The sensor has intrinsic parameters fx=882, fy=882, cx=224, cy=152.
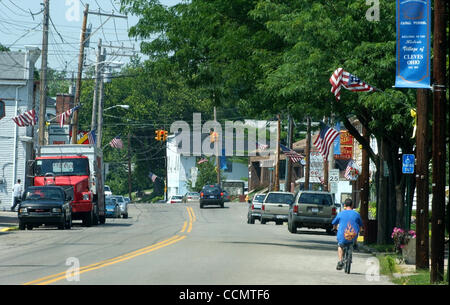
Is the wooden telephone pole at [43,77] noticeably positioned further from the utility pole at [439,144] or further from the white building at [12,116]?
the utility pole at [439,144]

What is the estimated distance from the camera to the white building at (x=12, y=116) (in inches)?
2270

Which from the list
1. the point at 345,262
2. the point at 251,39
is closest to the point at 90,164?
the point at 251,39

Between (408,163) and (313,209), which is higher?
(408,163)

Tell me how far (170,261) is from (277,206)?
25.5 meters

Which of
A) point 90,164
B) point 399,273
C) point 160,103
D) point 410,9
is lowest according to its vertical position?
point 399,273

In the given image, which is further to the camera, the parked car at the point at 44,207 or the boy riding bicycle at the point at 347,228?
the parked car at the point at 44,207

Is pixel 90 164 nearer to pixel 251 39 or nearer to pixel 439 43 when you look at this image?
pixel 251 39

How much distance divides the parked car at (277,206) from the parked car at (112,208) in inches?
441

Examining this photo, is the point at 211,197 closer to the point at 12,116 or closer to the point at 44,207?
the point at 12,116

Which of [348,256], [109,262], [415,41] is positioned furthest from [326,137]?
[415,41]

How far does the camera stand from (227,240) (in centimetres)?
3039

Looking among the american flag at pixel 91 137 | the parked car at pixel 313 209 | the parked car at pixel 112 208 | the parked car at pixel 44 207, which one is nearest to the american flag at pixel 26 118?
the parked car at pixel 112 208

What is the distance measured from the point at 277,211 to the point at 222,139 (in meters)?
63.3

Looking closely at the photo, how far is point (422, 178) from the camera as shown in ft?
63.4
